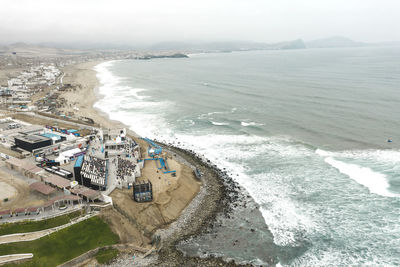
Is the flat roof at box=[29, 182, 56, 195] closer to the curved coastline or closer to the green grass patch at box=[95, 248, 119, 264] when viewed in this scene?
the green grass patch at box=[95, 248, 119, 264]

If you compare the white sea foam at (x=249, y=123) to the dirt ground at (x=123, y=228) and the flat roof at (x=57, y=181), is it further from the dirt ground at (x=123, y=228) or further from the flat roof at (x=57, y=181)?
the flat roof at (x=57, y=181)

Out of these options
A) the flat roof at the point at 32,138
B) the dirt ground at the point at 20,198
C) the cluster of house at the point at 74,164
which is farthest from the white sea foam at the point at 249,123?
the dirt ground at the point at 20,198

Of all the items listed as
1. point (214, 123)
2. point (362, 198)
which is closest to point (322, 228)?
point (362, 198)

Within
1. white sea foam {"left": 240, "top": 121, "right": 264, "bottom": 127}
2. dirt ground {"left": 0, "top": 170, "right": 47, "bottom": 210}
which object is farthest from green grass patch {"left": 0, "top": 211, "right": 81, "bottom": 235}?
white sea foam {"left": 240, "top": 121, "right": 264, "bottom": 127}

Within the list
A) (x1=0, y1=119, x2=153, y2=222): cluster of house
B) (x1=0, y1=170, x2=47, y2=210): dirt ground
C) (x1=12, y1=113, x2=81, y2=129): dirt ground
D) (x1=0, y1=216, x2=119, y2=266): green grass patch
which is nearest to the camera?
(x1=0, y1=216, x2=119, y2=266): green grass patch

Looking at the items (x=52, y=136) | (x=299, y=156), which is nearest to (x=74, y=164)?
(x=52, y=136)

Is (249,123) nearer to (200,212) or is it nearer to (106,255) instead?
(200,212)
